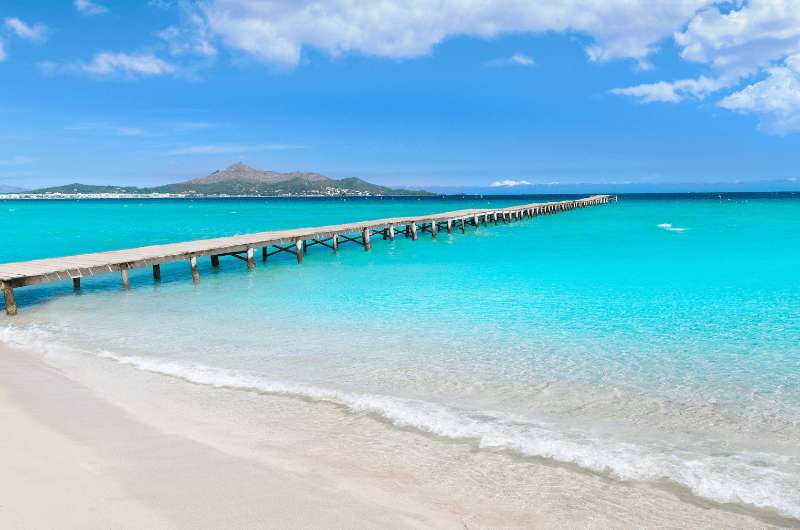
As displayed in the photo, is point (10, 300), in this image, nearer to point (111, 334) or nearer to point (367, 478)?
point (111, 334)

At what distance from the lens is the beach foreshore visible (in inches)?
163

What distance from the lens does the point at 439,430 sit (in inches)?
240

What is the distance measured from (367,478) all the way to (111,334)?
810 cm

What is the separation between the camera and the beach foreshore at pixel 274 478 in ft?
13.6

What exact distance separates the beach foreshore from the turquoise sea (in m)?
0.44

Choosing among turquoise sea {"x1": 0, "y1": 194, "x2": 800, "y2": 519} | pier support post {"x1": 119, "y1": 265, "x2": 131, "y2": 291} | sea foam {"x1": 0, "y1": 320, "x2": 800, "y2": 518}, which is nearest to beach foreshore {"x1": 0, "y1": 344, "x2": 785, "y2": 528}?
sea foam {"x1": 0, "y1": 320, "x2": 800, "y2": 518}

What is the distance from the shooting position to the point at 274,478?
4.80 metres

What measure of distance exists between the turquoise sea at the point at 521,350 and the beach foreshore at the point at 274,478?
439mm

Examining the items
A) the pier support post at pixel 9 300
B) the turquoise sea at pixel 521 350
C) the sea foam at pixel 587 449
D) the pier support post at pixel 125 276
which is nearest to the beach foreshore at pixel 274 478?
the sea foam at pixel 587 449

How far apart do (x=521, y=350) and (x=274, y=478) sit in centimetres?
562

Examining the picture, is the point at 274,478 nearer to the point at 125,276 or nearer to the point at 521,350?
the point at 521,350

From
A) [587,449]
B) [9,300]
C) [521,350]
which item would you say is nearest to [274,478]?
[587,449]

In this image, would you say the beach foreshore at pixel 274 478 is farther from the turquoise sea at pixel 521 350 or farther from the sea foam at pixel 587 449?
the turquoise sea at pixel 521 350

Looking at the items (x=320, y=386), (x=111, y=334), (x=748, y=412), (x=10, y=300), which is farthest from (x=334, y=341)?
(x=10, y=300)
